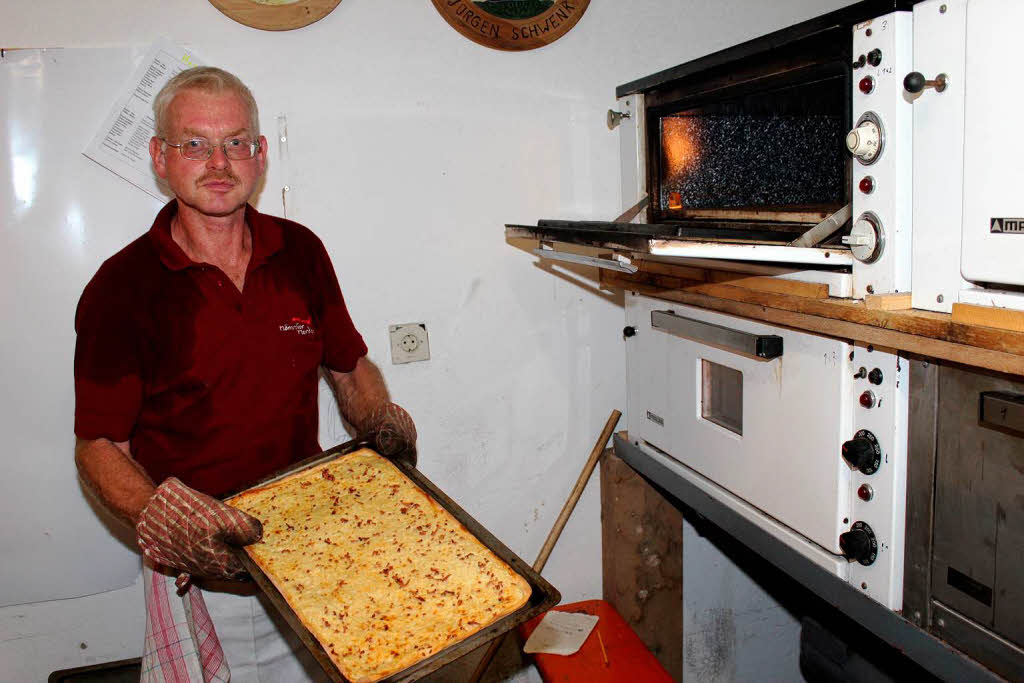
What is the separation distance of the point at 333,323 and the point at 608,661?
4.19ft

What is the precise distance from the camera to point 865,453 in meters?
1.39

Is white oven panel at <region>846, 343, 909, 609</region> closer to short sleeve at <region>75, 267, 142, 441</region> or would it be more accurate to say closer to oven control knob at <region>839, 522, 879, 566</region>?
oven control knob at <region>839, 522, 879, 566</region>

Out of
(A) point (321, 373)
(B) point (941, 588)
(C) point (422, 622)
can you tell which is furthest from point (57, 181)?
(B) point (941, 588)

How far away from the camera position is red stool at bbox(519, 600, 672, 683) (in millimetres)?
2188

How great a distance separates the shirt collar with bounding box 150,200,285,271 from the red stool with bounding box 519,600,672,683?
1418 mm

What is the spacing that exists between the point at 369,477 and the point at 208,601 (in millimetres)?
478

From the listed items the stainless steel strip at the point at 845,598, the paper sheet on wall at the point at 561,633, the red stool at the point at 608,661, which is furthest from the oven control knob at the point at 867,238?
the paper sheet on wall at the point at 561,633

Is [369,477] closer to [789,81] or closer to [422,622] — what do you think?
[422,622]

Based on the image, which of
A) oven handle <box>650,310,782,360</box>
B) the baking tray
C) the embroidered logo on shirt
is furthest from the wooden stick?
the embroidered logo on shirt

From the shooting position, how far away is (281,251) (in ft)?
6.31

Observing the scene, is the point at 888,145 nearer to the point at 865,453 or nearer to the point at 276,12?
the point at 865,453

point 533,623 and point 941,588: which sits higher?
point 941,588

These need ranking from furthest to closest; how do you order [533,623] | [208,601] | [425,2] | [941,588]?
[533,623]
[425,2]
[208,601]
[941,588]

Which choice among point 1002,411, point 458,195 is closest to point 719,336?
point 1002,411
